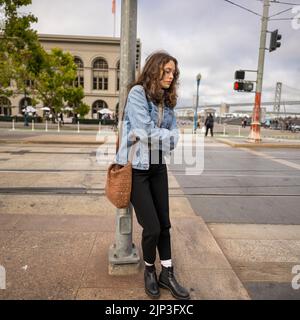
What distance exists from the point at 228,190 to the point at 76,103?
3072 cm

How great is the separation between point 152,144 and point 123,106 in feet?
1.75

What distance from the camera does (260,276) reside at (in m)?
2.85

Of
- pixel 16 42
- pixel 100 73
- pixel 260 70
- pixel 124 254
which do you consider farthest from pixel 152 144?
pixel 100 73

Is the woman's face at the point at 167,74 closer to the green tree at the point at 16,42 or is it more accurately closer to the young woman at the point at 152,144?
the young woman at the point at 152,144

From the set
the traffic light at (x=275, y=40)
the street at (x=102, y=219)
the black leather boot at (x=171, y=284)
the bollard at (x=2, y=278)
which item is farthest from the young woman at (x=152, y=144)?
the traffic light at (x=275, y=40)

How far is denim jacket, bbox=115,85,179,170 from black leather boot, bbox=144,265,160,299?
38.6 inches

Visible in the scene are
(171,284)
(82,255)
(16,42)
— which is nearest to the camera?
(171,284)

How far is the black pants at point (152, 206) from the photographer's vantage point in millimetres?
2322

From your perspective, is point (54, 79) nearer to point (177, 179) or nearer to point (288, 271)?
point (177, 179)

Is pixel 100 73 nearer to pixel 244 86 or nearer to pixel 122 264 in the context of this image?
pixel 244 86

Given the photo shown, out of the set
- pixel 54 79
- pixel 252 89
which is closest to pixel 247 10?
pixel 252 89

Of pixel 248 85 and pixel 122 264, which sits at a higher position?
pixel 248 85

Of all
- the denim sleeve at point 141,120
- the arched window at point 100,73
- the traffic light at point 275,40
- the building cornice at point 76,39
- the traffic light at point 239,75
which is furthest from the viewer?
the arched window at point 100,73

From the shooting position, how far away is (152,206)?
2.35 m
